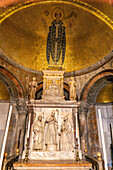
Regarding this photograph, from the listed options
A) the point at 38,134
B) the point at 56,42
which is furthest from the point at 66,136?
the point at 56,42

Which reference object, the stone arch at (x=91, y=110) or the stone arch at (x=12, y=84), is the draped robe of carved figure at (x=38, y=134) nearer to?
the stone arch at (x=91, y=110)

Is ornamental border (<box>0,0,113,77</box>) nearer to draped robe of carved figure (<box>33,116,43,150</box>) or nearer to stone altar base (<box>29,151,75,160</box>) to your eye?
draped robe of carved figure (<box>33,116,43,150</box>)

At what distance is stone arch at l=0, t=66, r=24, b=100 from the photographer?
34.0 ft

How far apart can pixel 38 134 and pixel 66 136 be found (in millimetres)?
1251

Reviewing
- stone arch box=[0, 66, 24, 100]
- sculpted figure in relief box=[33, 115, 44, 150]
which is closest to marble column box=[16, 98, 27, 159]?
stone arch box=[0, 66, 24, 100]

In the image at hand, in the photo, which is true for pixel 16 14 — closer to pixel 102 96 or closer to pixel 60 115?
pixel 60 115

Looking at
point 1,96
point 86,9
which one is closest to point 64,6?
point 86,9

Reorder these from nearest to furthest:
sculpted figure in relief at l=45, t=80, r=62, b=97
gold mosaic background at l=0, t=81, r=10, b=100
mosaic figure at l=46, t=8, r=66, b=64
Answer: sculpted figure in relief at l=45, t=80, r=62, b=97 < gold mosaic background at l=0, t=81, r=10, b=100 < mosaic figure at l=46, t=8, r=66, b=64

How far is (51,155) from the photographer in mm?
5441

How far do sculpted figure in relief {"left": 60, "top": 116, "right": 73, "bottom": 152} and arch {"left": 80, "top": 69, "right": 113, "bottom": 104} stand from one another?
16.8 ft

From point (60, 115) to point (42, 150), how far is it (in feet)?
5.59

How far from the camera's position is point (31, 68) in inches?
464

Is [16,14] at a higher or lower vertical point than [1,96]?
higher

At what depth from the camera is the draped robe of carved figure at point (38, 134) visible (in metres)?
5.59
